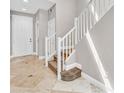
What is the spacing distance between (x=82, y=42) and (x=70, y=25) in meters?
2.04

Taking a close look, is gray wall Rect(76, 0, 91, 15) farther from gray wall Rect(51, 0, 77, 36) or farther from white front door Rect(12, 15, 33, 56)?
white front door Rect(12, 15, 33, 56)

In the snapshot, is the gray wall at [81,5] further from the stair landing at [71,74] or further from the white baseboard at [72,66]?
the stair landing at [71,74]

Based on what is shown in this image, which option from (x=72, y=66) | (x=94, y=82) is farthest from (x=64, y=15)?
(x=94, y=82)

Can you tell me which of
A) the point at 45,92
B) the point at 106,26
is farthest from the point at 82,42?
the point at 45,92

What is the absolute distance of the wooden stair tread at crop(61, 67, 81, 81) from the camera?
3311 mm

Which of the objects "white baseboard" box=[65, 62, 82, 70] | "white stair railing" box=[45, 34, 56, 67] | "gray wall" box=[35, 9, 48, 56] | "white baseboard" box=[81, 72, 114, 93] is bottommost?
"white baseboard" box=[81, 72, 114, 93]

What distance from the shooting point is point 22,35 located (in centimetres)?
775

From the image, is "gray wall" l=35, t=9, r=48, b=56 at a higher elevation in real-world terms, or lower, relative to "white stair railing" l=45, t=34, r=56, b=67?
higher

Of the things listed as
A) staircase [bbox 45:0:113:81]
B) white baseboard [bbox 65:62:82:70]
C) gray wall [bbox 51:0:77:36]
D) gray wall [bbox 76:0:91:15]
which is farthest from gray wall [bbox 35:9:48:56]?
white baseboard [bbox 65:62:82:70]

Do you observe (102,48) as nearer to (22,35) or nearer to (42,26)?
(42,26)

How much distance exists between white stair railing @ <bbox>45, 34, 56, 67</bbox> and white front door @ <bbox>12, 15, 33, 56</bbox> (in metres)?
2.91

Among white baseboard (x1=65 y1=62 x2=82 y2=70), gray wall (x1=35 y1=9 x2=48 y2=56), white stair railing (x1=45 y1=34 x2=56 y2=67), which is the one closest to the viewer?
white baseboard (x1=65 y1=62 x2=82 y2=70)
